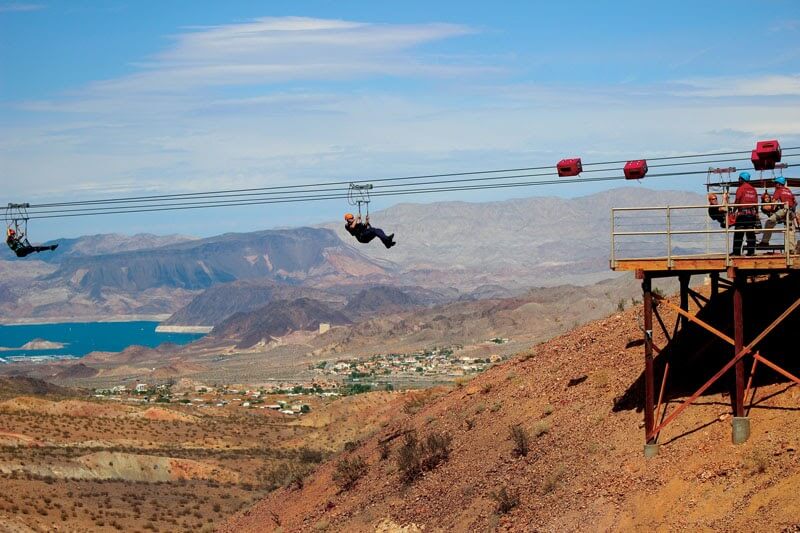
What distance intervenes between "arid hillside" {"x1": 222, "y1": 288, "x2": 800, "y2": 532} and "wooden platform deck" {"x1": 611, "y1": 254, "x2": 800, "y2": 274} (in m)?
2.73

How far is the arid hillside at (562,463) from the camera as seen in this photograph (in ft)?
68.0

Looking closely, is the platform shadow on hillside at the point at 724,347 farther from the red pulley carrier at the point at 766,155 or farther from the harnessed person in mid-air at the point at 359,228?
the harnessed person in mid-air at the point at 359,228

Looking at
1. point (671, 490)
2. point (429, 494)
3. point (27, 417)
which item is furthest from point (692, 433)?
point (27, 417)

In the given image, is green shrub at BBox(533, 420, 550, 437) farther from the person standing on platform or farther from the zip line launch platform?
the person standing on platform

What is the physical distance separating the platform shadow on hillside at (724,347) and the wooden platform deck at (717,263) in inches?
80.9

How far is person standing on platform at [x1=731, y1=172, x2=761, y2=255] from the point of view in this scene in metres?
22.6

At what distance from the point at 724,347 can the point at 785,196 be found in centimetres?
419

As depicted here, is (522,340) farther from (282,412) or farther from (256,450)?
(256,450)

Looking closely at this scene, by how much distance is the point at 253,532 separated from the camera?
3234cm

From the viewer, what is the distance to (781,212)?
22.3 meters

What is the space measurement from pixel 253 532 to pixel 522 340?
131124 millimetres

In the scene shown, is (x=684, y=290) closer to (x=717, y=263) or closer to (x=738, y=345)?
(x=717, y=263)

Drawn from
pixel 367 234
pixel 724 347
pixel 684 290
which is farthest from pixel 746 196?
pixel 367 234

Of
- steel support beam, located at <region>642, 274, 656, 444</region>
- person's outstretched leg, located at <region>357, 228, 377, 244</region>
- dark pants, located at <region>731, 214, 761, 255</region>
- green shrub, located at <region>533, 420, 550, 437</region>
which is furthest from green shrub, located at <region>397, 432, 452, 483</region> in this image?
dark pants, located at <region>731, 214, 761, 255</region>
